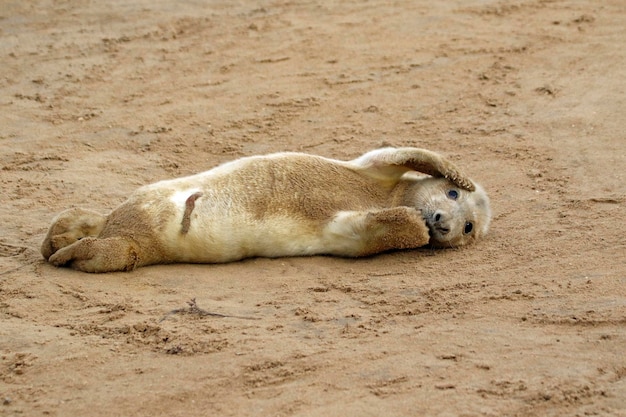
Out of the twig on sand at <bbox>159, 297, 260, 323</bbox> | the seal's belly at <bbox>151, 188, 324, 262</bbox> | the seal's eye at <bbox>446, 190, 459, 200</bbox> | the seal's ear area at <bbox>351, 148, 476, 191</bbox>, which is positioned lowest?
the twig on sand at <bbox>159, 297, 260, 323</bbox>

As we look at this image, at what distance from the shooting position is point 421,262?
22.7 feet

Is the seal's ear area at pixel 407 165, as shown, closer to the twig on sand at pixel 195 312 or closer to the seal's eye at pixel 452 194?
the seal's eye at pixel 452 194

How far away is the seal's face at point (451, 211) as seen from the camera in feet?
23.3

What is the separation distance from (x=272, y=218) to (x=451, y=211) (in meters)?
1.27

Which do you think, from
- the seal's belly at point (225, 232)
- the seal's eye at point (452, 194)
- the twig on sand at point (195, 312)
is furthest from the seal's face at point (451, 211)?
the twig on sand at point (195, 312)

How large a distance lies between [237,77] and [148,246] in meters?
4.28

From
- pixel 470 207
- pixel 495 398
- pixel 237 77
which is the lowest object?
pixel 495 398

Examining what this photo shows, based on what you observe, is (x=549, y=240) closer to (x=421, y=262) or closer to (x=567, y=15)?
(x=421, y=262)


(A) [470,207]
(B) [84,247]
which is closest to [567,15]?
(A) [470,207]

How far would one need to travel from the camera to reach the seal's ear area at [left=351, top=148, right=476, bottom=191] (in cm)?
730

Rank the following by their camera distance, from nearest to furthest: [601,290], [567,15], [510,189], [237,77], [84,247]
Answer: [601,290], [84,247], [510,189], [237,77], [567,15]

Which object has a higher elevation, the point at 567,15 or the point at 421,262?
the point at 567,15

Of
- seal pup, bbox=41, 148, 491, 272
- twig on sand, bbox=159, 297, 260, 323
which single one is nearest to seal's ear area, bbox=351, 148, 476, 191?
seal pup, bbox=41, 148, 491, 272

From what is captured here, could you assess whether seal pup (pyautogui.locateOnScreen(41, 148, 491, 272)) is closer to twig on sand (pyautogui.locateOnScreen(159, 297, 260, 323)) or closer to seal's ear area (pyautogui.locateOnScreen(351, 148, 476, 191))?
seal's ear area (pyautogui.locateOnScreen(351, 148, 476, 191))
